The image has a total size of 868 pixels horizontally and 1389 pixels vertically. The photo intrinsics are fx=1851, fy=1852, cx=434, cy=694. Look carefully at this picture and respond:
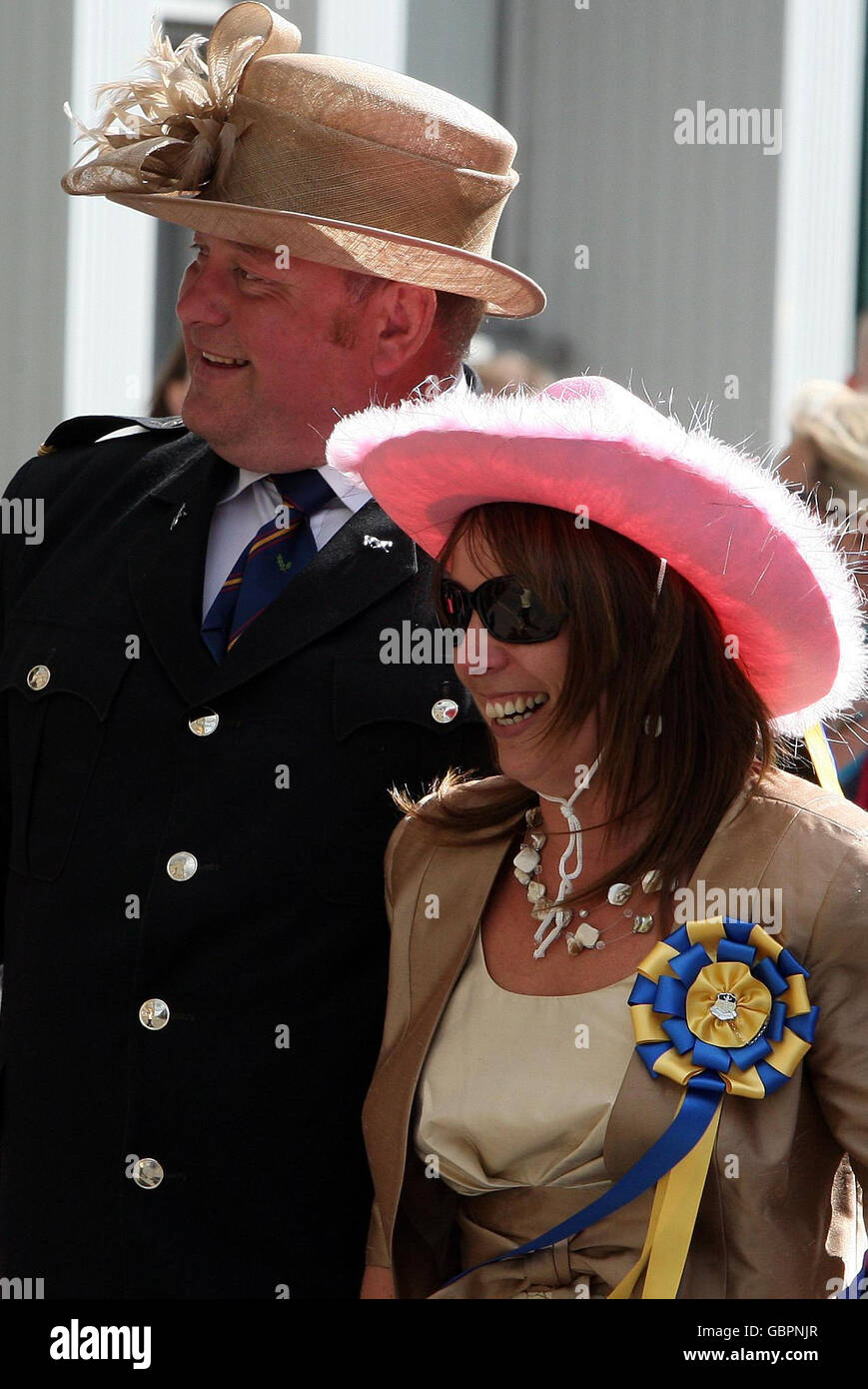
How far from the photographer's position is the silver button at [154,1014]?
2.48 meters

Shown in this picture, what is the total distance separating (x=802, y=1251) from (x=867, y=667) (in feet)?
2.38

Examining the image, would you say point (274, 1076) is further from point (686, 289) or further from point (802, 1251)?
point (686, 289)

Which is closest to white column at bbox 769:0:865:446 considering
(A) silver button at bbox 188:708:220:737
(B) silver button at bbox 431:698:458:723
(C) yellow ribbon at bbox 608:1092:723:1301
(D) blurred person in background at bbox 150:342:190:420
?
(D) blurred person in background at bbox 150:342:190:420

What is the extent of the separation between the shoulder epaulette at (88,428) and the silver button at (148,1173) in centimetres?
115

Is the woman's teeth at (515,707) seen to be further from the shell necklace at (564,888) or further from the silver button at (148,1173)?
the silver button at (148,1173)

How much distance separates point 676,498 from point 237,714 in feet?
2.45

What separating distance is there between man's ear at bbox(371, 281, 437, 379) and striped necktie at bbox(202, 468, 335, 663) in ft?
→ 0.68

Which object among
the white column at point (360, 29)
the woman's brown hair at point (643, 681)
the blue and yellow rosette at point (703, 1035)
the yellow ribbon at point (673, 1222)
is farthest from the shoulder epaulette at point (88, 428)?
the white column at point (360, 29)

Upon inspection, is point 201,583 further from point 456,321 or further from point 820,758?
point 820,758

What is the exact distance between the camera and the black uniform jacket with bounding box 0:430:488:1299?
2.46 m

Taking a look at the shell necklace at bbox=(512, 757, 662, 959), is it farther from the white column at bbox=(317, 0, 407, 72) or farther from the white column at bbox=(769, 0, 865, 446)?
the white column at bbox=(769, 0, 865, 446)

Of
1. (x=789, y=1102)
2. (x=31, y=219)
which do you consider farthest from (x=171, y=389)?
(x=789, y=1102)

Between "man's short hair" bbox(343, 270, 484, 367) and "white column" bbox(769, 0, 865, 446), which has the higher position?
"white column" bbox(769, 0, 865, 446)
